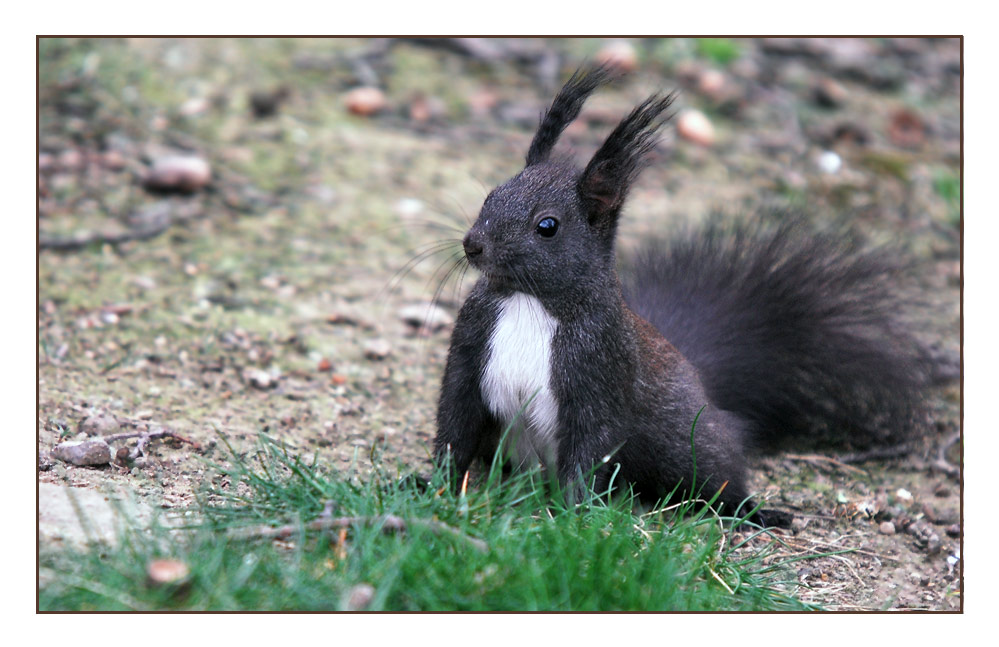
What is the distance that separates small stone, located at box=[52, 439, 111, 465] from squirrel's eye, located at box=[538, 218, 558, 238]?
131 cm

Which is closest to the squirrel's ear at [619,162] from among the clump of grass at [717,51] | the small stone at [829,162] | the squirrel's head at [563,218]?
the squirrel's head at [563,218]

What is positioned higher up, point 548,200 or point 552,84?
point 552,84

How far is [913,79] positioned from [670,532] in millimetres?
4609

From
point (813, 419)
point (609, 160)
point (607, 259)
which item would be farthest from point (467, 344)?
point (813, 419)

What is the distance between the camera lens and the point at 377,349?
379cm

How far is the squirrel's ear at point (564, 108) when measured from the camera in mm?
2670

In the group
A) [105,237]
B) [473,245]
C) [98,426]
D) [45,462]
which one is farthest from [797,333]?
[105,237]

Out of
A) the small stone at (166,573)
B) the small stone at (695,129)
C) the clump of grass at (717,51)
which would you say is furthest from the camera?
the clump of grass at (717,51)

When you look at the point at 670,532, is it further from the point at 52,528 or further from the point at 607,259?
the point at 52,528

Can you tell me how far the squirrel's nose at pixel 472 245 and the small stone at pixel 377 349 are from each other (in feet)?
4.18

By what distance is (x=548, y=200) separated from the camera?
2633mm

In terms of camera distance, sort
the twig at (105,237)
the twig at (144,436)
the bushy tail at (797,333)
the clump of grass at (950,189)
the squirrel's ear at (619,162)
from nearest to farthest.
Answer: the squirrel's ear at (619,162), the twig at (144,436), the bushy tail at (797,333), the twig at (105,237), the clump of grass at (950,189)

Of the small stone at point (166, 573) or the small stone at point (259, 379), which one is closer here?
the small stone at point (166, 573)

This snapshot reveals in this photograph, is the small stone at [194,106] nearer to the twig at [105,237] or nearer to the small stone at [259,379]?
the twig at [105,237]
